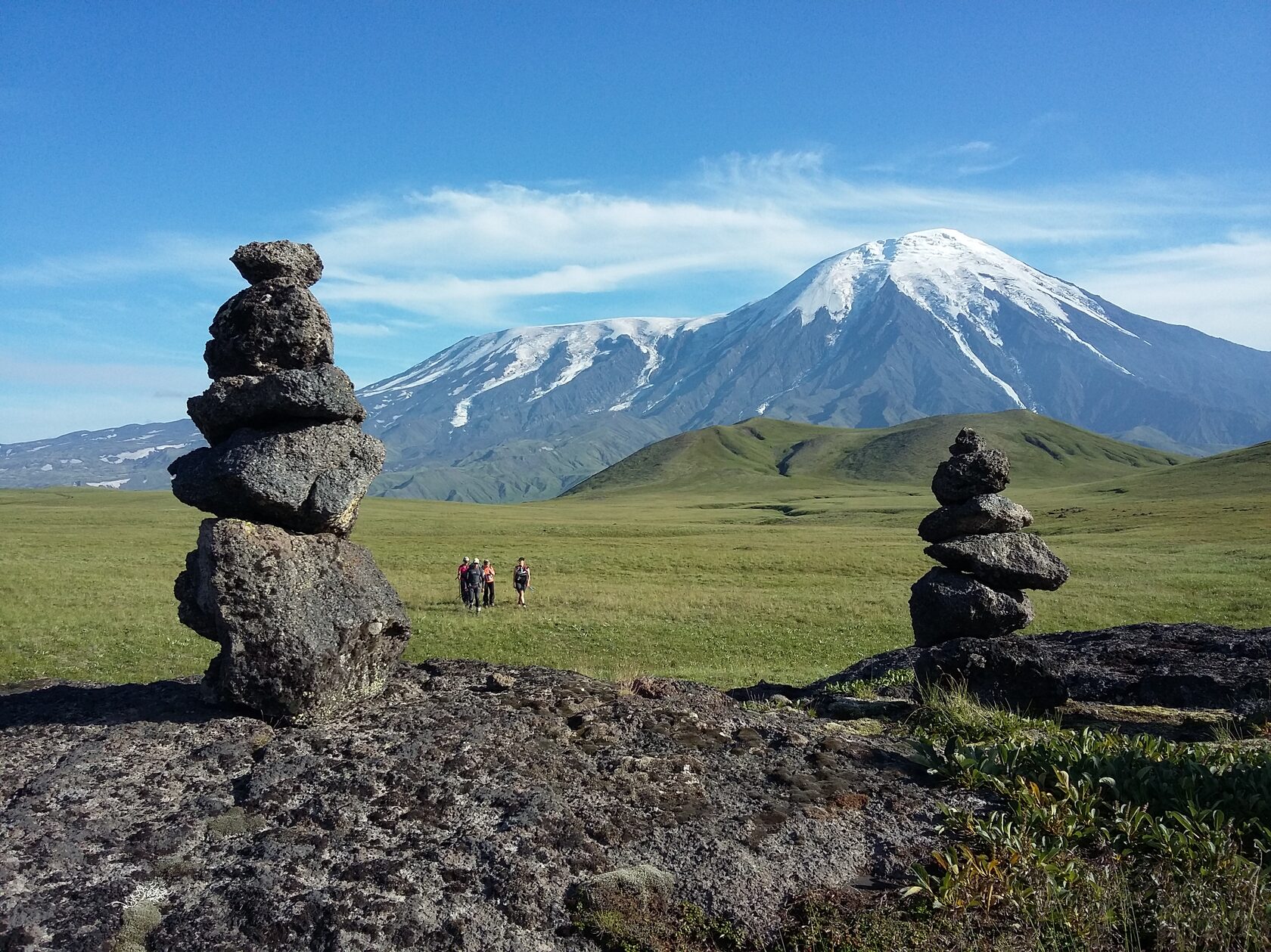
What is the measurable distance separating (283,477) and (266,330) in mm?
2442

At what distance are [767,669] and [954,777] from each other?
1586 centimetres

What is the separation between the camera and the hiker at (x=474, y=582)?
115 ft

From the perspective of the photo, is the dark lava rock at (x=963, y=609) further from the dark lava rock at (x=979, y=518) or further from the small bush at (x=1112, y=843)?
the small bush at (x=1112, y=843)

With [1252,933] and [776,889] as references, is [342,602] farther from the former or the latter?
[1252,933]

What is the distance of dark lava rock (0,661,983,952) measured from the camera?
23.1 ft

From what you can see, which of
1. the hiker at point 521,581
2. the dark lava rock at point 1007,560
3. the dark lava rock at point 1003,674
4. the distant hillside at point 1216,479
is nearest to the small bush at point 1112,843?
the dark lava rock at point 1003,674

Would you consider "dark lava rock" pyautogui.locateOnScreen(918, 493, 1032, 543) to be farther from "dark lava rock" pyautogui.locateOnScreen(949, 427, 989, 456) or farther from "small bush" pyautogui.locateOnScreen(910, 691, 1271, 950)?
"small bush" pyautogui.locateOnScreen(910, 691, 1271, 950)

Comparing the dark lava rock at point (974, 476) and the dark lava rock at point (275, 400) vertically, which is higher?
the dark lava rock at point (275, 400)

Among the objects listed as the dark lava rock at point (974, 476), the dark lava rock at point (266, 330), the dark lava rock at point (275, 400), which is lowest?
the dark lava rock at point (974, 476)

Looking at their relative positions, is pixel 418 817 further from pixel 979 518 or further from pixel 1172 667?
pixel 979 518

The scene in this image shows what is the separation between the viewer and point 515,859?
7.79m

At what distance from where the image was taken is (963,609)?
20.2 meters

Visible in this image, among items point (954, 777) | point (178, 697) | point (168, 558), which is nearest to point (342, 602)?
point (178, 697)

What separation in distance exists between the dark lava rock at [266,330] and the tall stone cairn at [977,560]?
14372 mm
